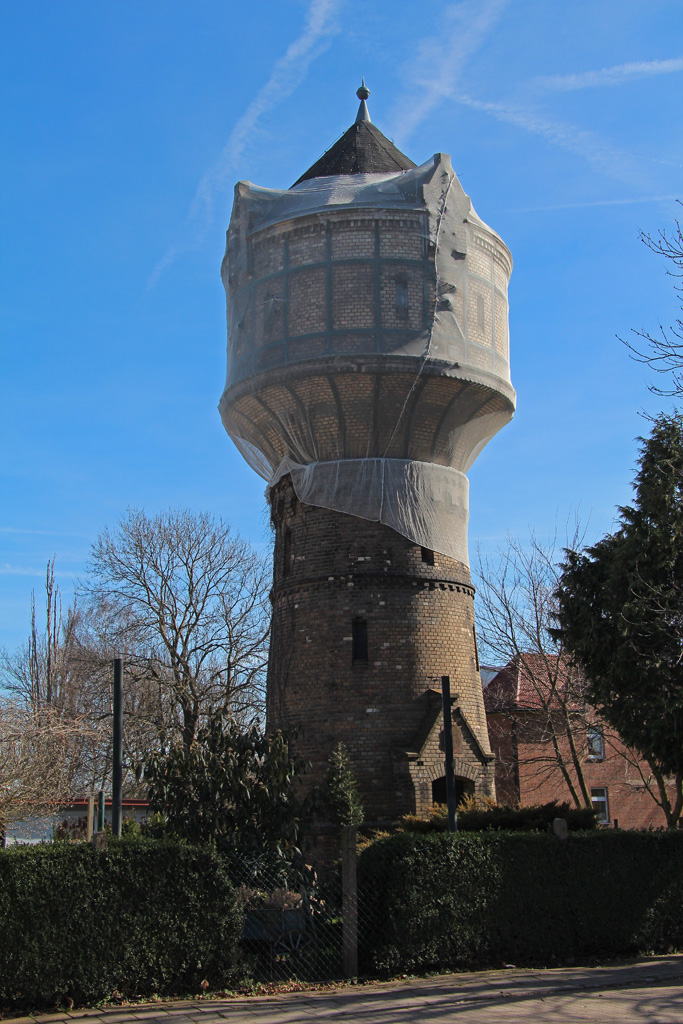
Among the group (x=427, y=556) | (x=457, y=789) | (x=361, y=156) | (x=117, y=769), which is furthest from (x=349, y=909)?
(x=361, y=156)

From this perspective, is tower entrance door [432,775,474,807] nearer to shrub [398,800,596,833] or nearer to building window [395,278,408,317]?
shrub [398,800,596,833]

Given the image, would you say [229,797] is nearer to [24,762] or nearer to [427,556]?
[427,556]

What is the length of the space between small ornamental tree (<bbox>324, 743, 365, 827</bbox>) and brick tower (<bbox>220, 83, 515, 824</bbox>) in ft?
1.52

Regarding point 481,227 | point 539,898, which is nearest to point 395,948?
point 539,898

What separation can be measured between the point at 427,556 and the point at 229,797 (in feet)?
26.3

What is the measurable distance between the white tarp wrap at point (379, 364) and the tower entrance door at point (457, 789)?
4191 mm

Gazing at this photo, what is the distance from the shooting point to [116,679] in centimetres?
1097

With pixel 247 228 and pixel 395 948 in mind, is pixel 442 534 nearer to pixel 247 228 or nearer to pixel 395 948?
pixel 247 228

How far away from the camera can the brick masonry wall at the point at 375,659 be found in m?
17.2

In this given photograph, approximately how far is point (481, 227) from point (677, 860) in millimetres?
12740

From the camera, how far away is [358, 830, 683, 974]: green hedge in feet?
34.1

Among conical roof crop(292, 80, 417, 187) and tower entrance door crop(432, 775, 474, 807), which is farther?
conical roof crop(292, 80, 417, 187)

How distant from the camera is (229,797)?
1149 cm

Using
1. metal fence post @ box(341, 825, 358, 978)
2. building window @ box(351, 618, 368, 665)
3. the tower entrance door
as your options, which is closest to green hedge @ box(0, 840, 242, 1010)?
metal fence post @ box(341, 825, 358, 978)
